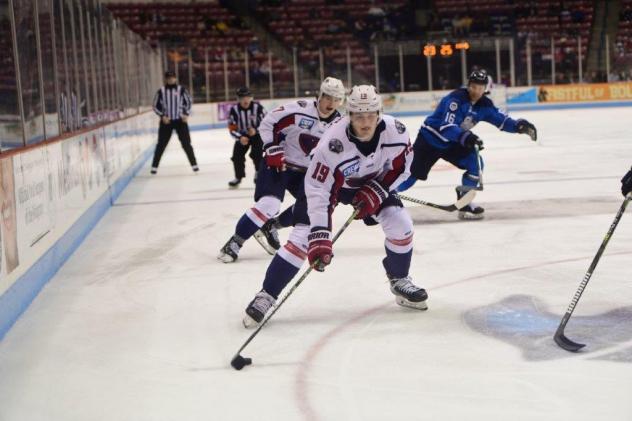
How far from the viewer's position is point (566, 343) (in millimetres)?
3064

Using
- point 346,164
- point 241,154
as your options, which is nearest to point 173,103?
point 241,154

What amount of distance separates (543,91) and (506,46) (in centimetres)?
166

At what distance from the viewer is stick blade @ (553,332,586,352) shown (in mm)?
3023

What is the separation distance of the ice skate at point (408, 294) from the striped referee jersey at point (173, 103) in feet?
24.1

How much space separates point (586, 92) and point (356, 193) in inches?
747

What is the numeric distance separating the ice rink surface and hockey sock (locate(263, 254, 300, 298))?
0.48 ft

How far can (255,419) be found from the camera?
98.2 inches

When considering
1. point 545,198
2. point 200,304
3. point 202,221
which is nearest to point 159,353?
point 200,304

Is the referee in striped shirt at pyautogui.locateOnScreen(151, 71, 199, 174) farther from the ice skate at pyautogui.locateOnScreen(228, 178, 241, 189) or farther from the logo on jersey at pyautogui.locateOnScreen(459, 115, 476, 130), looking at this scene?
the logo on jersey at pyautogui.locateOnScreen(459, 115, 476, 130)

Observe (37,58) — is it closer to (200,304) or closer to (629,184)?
(200,304)

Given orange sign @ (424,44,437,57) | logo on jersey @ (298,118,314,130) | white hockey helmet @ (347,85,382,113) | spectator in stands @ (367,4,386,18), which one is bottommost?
logo on jersey @ (298,118,314,130)

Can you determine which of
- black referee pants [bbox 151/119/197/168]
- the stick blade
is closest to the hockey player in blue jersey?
the stick blade

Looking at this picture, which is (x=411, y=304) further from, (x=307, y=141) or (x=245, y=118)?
(x=245, y=118)

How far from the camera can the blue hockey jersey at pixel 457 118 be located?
20.7 feet
